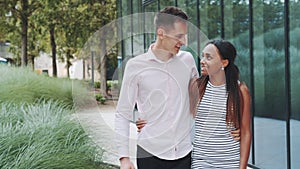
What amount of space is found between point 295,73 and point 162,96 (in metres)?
3.54

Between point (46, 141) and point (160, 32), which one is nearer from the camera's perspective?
point (160, 32)

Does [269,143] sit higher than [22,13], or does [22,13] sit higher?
[22,13]

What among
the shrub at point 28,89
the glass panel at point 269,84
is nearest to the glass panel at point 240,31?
the glass panel at point 269,84

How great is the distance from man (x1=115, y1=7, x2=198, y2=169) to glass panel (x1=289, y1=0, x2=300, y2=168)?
329cm

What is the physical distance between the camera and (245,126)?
209 cm

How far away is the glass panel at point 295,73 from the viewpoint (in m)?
5.04

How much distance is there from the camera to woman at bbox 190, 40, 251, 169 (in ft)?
6.68

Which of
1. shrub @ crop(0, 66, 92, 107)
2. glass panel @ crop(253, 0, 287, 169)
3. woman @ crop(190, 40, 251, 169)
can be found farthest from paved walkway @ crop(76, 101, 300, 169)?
woman @ crop(190, 40, 251, 169)

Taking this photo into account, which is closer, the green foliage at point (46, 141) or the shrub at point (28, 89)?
the green foliage at point (46, 141)

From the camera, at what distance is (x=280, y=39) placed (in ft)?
17.5

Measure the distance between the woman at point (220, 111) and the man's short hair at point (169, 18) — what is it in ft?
0.73

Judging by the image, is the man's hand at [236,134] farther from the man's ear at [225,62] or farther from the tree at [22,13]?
the tree at [22,13]

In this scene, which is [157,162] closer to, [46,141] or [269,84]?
[46,141]

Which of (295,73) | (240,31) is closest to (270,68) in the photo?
(295,73)
